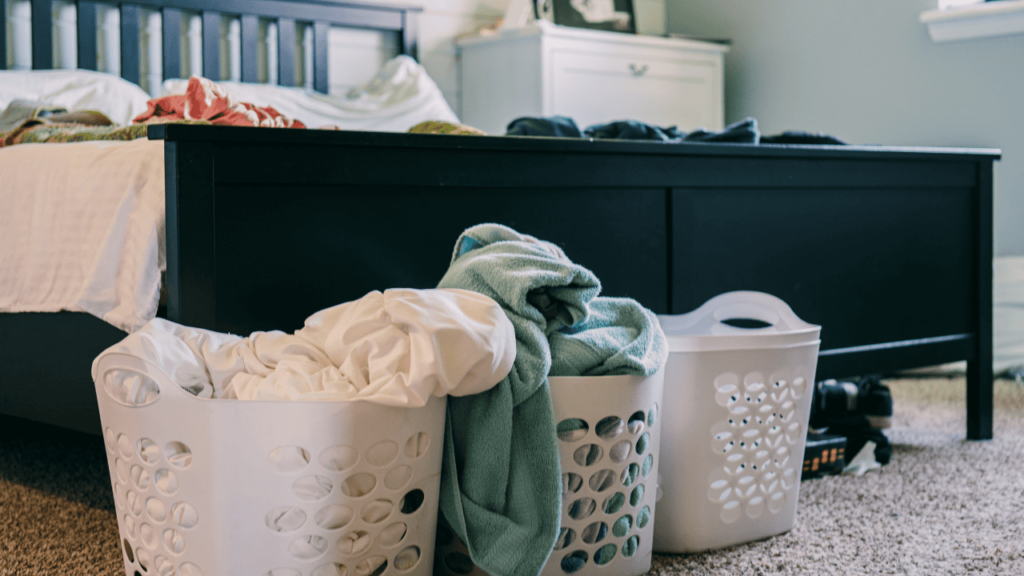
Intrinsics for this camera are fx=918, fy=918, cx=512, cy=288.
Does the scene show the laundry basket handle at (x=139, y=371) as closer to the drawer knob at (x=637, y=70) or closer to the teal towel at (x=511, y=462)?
the teal towel at (x=511, y=462)

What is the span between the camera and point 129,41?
2.45m

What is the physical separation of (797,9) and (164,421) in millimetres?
2877

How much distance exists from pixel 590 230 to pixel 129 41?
66.1 inches

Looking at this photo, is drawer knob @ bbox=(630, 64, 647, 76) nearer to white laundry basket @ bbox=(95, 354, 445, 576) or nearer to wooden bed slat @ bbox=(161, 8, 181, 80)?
wooden bed slat @ bbox=(161, 8, 181, 80)

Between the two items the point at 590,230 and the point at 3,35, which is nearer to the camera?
the point at 590,230

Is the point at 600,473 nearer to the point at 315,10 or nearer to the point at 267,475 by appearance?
the point at 267,475

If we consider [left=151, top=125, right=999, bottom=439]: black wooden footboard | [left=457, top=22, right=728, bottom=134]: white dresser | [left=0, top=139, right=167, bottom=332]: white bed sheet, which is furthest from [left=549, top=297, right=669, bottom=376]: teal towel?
[left=457, top=22, right=728, bottom=134]: white dresser

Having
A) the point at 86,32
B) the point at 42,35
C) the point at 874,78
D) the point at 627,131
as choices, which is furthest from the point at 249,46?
the point at 874,78

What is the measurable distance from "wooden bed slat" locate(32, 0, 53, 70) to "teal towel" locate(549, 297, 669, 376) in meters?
1.88

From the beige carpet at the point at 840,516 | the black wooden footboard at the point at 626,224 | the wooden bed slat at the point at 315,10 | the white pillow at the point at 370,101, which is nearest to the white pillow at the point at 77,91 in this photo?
the white pillow at the point at 370,101

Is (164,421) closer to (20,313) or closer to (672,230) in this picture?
(20,313)

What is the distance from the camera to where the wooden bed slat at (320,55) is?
276 cm

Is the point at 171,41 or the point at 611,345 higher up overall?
the point at 171,41

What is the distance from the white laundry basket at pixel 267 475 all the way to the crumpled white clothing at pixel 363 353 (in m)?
0.03
